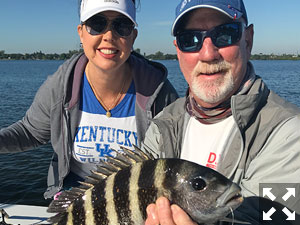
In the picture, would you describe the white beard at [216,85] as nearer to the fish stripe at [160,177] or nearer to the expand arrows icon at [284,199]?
the fish stripe at [160,177]

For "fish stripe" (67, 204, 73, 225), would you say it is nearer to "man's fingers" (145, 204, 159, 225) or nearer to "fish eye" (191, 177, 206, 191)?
"man's fingers" (145, 204, 159, 225)

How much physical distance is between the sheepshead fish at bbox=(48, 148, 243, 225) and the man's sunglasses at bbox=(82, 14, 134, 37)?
1.63 metres

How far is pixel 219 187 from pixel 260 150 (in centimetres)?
48

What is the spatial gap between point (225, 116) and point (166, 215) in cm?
108

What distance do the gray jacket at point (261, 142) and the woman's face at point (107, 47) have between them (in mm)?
1527

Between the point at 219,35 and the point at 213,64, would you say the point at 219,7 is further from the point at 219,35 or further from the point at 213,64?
the point at 213,64

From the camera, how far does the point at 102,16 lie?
11.1 ft

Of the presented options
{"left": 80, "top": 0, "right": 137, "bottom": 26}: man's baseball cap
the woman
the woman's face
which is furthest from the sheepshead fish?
{"left": 80, "top": 0, "right": 137, "bottom": 26}: man's baseball cap

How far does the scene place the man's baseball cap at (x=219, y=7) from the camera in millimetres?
2568

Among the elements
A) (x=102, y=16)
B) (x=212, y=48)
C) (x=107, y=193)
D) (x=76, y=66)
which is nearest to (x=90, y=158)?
(x=76, y=66)

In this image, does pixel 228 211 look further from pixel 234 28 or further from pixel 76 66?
pixel 76 66

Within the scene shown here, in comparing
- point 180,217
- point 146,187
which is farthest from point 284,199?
point 146,187

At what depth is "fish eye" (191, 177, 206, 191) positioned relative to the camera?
2.15 meters

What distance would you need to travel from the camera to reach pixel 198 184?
2.16 meters
